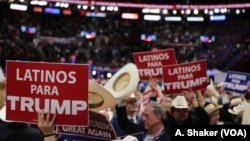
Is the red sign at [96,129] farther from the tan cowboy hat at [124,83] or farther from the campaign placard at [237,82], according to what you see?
the campaign placard at [237,82]

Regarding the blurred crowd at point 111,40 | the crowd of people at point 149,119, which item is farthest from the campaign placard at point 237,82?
the blurred crowd at point 111,40

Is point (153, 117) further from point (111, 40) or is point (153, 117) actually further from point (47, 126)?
point (111, 40)

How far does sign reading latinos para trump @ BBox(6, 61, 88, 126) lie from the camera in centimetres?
451

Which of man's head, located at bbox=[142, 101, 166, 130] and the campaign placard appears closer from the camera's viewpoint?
man's head, located at bbox=[142, 101, 166, 130]

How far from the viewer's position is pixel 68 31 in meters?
45.1

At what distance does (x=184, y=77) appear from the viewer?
859 cm

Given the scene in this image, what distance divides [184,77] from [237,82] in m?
3.36

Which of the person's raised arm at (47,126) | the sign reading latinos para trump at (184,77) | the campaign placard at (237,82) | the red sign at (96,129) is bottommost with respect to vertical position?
the campaign placard at (237,82)

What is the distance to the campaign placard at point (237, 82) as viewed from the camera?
11.3 meters

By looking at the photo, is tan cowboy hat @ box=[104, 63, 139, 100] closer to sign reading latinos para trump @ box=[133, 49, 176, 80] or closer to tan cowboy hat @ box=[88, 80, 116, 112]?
tan cowboy hat @ box=[88, 80, 116, 112]

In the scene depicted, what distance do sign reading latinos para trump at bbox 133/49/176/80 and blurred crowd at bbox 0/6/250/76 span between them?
1066 inches

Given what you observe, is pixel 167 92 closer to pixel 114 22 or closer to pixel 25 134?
pixel 25 134

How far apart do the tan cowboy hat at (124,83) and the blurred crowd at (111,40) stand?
2976cm

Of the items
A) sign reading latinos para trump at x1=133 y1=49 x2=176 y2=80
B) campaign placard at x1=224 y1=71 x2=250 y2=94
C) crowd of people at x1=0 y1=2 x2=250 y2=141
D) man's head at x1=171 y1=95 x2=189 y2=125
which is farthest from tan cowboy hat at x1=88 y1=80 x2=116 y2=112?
crowd of people at x1=0 y1=2 x2=250 y2=141
